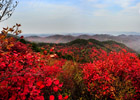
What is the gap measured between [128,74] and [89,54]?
36.3ft

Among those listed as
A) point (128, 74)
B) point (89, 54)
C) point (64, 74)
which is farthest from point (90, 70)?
point (89, 54)

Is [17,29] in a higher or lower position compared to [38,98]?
higher

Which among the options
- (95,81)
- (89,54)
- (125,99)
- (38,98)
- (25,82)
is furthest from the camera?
(89,54)

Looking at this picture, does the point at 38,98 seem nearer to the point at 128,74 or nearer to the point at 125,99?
the point at 125,99

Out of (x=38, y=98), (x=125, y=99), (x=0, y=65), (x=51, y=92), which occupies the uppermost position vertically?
(x=0, y=65)

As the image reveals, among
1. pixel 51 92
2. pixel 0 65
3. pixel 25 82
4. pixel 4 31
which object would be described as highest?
pixel 4 31

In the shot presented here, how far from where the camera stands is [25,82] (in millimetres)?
4320

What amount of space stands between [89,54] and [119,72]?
11.1m

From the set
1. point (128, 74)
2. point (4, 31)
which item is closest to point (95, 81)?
point (128, 74)

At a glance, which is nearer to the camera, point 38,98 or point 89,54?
point 38,98

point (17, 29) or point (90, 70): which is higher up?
point (17, 29)

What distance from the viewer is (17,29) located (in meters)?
5.52

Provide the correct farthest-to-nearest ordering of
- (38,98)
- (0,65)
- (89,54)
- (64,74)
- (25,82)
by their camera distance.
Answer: (89,54) < (64,74) < (0,65) < (25,82) < (38,98)

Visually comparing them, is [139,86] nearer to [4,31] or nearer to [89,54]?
[4,31]
